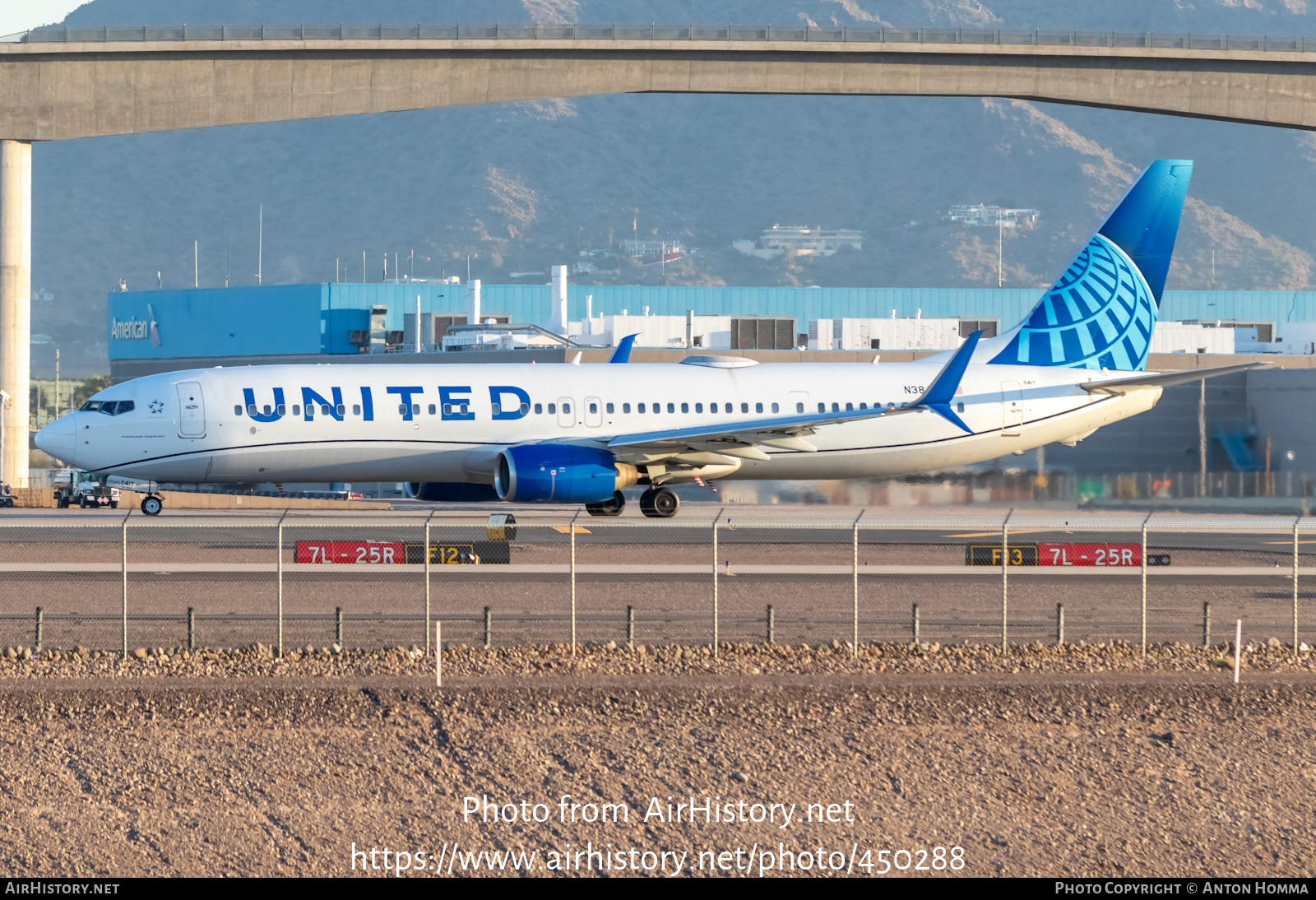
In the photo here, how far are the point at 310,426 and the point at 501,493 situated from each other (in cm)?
545

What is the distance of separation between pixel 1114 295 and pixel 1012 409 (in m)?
6.33

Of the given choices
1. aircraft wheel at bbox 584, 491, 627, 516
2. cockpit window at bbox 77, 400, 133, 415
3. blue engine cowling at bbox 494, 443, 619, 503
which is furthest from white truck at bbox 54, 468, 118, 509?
blue engine cowling at bbox 494, 443, 619, 503

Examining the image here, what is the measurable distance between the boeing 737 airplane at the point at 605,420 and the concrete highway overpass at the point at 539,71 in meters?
9.89

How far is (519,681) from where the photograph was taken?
926 inches

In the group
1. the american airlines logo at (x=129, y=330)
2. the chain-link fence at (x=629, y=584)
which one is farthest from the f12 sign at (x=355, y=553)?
the american airlines logo at (x=129, y=330)

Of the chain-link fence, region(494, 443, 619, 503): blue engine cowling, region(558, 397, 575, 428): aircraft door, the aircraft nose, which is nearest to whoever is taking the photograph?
the chain-link fence

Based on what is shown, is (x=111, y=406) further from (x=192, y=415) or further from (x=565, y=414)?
(x=565, y=414)

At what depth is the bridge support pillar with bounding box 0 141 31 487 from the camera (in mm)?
58031

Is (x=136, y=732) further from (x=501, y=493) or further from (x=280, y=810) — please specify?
(x=501, y=493)

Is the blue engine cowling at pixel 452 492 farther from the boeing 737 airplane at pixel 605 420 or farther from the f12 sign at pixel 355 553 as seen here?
the f12 sign at pixel 355 553

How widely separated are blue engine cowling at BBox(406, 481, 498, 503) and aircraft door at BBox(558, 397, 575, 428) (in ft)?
9.15

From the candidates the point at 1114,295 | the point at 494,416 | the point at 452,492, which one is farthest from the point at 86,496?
the point at 1114,295

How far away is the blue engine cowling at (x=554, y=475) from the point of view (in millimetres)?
40906

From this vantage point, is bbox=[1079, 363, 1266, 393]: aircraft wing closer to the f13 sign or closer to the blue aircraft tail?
the blue aircraft tail
